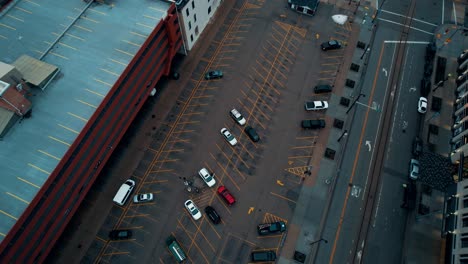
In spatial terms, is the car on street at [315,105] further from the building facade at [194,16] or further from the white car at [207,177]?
the building facade at [194,16]

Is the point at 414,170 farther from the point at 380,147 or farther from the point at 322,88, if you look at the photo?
the point at 322,88

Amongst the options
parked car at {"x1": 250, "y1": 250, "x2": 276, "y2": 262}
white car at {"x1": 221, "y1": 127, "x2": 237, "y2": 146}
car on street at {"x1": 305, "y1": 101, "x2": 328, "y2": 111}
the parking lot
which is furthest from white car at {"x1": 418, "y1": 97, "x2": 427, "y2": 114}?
parked car at {"x1": 250, "y1": 250, "x2": 276, "y2": 262}

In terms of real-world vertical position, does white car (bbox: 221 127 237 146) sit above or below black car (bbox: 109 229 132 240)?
above

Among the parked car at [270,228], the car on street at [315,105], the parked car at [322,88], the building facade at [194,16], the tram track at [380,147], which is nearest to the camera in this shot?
the parked car at [270,228]

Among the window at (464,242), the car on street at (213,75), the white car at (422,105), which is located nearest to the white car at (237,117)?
the car on street at (213,75)

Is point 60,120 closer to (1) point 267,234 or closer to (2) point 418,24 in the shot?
(1) point 267,234

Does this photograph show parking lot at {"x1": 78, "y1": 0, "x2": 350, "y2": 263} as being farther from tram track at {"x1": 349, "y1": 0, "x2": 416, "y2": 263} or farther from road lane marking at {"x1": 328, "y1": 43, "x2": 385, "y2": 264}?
tram track at {"x1": 349, "y1": 0, "x2": 416, "y2": 263}

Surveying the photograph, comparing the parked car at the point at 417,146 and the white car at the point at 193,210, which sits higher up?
the parked car at the point at 417,146
